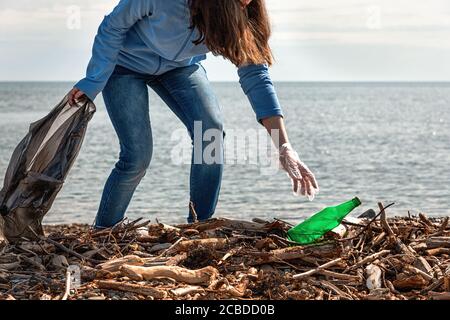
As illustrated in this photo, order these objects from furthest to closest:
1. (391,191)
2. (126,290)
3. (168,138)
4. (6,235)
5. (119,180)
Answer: (168,138) < (391,191) < (119,180) < (6,235) < (126,290)

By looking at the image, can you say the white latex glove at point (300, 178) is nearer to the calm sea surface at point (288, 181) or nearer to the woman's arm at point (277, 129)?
the woman's arm at point (277, 129)

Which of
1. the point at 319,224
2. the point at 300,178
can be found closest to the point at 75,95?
the point at 300,178

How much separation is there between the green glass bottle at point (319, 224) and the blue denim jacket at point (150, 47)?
2.37 feet

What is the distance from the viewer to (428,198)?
14.2 metres

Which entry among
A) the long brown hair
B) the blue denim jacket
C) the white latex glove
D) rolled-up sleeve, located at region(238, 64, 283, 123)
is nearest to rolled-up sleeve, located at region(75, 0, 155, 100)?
the blue denim jacket

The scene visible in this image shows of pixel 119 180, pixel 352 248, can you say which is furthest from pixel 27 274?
pixel 352 248

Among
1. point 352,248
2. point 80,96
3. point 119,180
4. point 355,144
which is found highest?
point 355,144

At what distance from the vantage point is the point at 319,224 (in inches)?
179

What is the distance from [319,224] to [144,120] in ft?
4.21

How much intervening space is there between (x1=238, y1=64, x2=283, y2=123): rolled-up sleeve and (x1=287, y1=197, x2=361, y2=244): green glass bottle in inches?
28.8

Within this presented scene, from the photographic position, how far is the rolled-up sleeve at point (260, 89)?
16.5 ft

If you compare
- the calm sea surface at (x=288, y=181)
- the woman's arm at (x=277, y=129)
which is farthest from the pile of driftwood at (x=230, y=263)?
the calm sea surface at (x=288, y=181)
